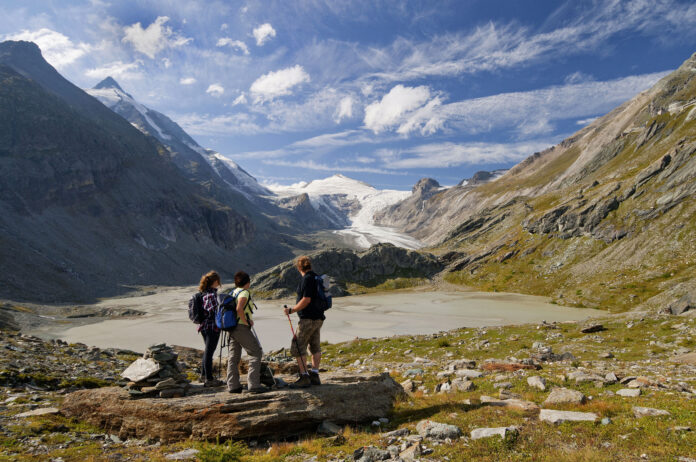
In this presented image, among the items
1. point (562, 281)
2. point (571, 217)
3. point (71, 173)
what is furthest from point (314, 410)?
point (71, 173)

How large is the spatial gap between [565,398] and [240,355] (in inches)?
437

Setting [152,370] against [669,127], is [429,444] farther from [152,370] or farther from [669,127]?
[669,127]

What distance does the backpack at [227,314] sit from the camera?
11.6 m

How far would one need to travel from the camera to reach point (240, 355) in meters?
12.0

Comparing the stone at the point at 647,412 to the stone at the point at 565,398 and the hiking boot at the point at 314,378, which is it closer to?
the stone at the point at 565,398

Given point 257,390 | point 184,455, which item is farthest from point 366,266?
point 184,455

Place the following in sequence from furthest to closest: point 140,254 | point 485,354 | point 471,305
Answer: point 140,254, point 471,305, point 485,354

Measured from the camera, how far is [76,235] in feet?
463

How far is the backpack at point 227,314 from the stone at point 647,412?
1229 cm

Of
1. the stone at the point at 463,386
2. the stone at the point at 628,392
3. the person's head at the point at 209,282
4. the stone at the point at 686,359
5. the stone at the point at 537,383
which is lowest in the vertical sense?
the stone at the point at 686,359

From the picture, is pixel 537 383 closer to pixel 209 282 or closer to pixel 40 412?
pixel 209 282

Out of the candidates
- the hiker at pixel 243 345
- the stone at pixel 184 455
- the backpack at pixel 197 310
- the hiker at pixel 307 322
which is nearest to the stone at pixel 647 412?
the hiker at pixel 307 322

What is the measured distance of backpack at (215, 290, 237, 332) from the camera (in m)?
11.6

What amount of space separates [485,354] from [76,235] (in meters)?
171
